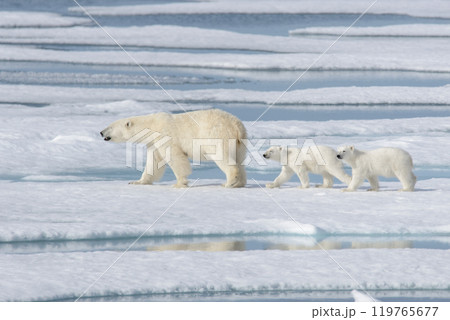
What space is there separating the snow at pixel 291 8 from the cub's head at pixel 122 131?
19206 millimetres

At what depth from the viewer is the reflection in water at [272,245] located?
5480 millimetres

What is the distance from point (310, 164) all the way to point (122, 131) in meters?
1.65

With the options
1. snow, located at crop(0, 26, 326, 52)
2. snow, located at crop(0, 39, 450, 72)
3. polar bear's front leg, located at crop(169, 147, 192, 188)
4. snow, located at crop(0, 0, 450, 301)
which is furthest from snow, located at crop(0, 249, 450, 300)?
snow, located at crop(0, 26, 326, 52)

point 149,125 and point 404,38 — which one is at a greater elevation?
point 404,38

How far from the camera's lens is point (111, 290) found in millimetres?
4531

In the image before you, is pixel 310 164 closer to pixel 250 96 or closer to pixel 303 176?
pixel 303 176

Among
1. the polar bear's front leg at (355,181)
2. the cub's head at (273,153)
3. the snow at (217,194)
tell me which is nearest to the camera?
the snow at (217,194)

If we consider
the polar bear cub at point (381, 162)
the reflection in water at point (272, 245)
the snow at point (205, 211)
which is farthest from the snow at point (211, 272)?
the polar bear cub at point (381, 162)

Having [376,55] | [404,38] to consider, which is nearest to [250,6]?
[404,38]

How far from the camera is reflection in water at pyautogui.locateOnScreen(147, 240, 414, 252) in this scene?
548 cm

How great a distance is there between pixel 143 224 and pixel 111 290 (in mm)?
1356

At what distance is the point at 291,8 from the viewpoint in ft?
90.1

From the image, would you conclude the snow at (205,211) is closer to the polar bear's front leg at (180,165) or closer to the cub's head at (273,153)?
the polar bear's front leg at (180,165)

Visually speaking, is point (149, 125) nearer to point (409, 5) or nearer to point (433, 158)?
point (433, 158)
